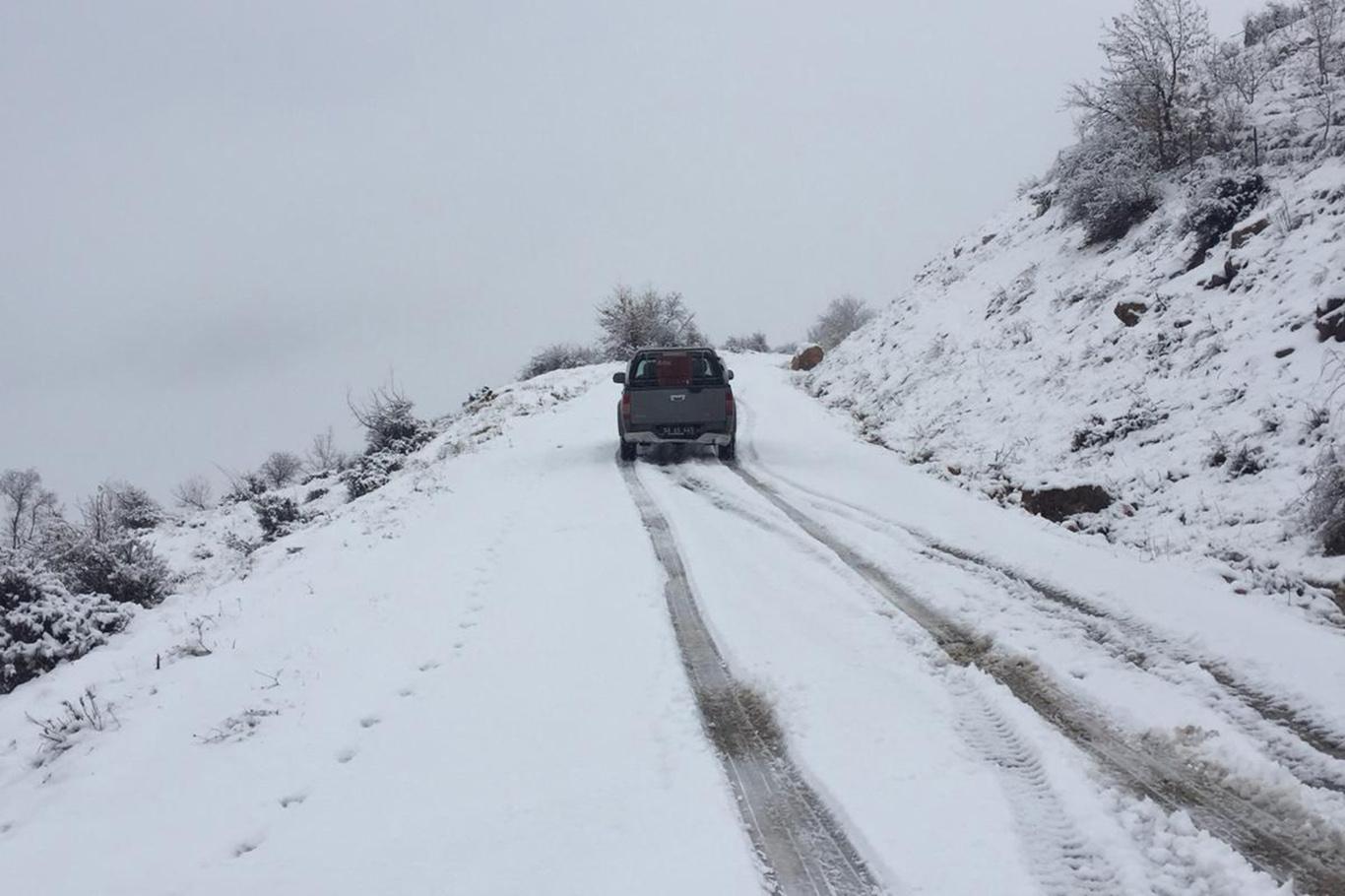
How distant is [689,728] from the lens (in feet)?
13.6

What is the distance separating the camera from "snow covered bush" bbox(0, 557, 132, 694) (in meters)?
6.85

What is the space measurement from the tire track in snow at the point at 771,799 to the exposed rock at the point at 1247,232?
363 inches

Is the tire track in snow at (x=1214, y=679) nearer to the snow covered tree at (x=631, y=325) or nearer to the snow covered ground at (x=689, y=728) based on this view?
the snow covered ground at (x=689, y=728)

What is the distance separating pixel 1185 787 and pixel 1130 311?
29.8ft

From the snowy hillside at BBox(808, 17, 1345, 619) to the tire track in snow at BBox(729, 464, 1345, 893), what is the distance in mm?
2194

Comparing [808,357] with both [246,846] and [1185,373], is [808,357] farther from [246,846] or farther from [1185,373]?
[246,846]

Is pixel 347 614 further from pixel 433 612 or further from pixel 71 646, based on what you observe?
pixel 71 646

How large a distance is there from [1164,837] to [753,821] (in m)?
1.64

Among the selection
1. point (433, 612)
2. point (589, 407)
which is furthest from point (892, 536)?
point (589, 407)

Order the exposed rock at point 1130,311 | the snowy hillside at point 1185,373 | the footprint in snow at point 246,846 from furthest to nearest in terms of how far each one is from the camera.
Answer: the exposed rock at point 1130,311
the snowy hillside at point 1185,373
the footprint in snow at point 246,846

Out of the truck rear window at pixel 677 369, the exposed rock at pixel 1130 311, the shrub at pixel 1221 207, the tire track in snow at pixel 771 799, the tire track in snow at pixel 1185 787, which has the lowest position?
the tire track in snow at pixel 1185 787

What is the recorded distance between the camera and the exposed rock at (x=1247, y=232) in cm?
948

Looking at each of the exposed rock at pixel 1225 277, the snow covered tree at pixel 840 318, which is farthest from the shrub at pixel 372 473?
the snow covered tree at pixel 840 318

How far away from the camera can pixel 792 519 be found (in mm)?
8688
